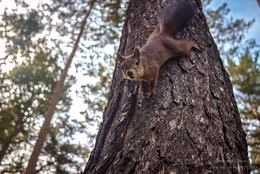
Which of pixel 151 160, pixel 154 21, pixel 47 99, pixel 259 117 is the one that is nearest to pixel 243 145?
pixel 151 160

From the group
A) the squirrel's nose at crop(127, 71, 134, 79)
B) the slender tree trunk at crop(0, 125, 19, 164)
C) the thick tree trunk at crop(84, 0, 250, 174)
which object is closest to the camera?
the thick tree trunk at crop(84, 0, 250, 174)

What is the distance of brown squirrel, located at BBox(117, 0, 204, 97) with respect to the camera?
1.81 meters

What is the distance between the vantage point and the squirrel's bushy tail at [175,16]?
1984mm

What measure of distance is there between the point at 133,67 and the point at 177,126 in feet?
2.86

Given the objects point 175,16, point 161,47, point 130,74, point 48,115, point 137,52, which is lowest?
point 130,74

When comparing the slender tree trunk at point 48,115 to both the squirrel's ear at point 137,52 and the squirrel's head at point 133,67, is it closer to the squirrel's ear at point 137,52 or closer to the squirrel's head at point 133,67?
the squirrel's head at point 133,67

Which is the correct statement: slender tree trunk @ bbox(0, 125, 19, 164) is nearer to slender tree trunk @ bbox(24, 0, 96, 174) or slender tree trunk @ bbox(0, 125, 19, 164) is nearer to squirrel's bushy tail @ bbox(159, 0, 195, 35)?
slender tree trunk @ bbox(24, 0, 96, 174)

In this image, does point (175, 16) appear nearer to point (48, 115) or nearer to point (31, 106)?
point (48, 115)

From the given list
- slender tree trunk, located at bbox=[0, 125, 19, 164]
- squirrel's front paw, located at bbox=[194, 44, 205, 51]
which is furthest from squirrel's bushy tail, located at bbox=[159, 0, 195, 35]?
slender tree trunk, located at bbox=[0, 125, 19, 164]

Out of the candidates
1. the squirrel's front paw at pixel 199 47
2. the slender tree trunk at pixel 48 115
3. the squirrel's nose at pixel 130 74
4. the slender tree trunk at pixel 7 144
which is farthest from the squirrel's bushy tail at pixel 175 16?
the slender tree trunk at pixel 7 144

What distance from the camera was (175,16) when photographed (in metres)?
2.01

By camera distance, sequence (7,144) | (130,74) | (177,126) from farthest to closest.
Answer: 1. (7,144)
2. (130,74)
3. (177,126)

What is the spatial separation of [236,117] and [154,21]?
141cm

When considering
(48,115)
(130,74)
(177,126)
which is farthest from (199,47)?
(48,115)
